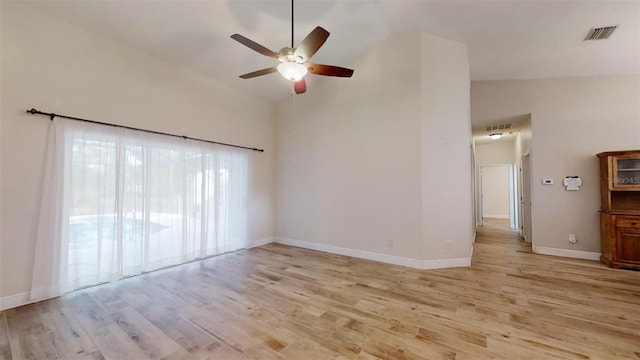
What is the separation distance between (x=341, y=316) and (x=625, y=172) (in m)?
5.06

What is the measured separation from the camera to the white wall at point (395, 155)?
155 inches

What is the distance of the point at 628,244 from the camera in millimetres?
3828

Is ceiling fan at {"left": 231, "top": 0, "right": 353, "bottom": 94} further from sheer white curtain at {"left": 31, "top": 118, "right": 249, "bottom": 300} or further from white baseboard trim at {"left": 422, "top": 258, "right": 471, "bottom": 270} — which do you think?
white baseboard trim at {"left": 422, "top": 258, "right": 471, "bottom": 270}

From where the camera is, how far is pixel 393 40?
418cm

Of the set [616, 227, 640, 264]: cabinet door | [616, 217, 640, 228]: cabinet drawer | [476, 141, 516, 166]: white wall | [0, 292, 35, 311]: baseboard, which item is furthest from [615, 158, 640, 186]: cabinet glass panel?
[0, 292, 35, 311]: baseboard

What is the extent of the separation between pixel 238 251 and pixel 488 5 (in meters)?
5.34

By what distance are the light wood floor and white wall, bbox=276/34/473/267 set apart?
0.70 meters

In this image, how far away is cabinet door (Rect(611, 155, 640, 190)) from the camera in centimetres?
395

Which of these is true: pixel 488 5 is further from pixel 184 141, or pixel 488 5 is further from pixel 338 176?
pixel 184 141

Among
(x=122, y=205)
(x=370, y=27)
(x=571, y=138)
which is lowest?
(x=122, y=205)

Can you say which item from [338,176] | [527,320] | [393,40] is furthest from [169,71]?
[527,320]

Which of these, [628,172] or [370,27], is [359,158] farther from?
[628,172]

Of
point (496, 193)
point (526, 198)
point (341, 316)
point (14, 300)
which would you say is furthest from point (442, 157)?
point (496, 193)

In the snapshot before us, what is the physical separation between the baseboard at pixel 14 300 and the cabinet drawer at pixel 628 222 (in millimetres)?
7804
